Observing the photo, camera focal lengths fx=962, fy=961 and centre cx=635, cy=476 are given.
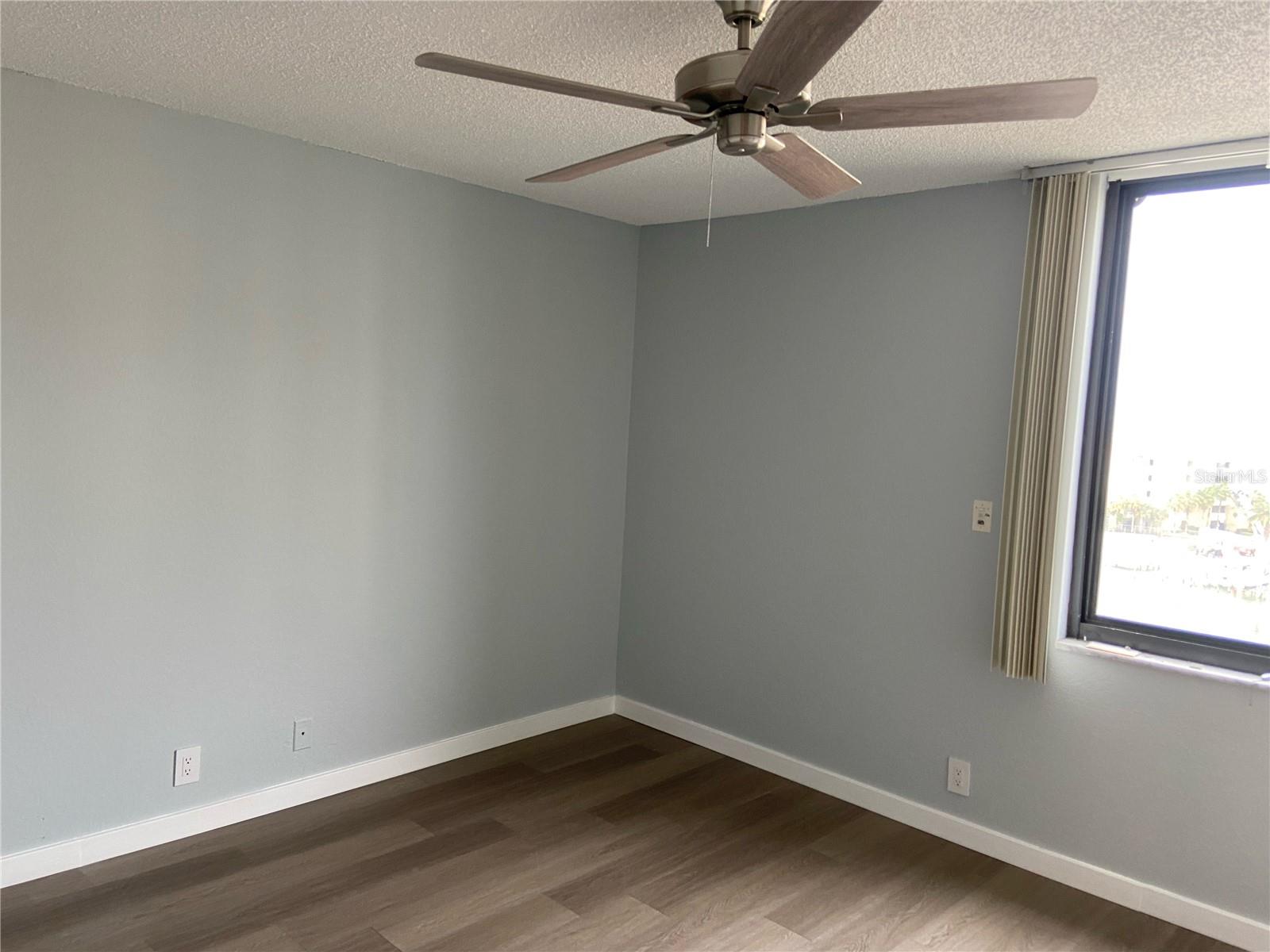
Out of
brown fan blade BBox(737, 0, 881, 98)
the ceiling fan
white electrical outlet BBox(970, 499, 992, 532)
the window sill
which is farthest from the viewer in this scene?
white electrical outlet BBox(970, 499, 992, 532)

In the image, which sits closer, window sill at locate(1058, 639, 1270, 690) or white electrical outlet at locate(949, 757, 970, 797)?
window sill at locate(1058, 639, 1270, 690)

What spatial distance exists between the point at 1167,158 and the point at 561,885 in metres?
2.88

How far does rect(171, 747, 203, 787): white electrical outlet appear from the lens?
10.3ft

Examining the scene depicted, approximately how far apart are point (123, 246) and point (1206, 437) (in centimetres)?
332

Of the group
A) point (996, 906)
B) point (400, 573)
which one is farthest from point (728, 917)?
point (400, 573)

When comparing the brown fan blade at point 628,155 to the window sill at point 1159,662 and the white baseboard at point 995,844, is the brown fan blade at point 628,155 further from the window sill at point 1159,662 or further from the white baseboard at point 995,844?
the white baseboard at point 995,844

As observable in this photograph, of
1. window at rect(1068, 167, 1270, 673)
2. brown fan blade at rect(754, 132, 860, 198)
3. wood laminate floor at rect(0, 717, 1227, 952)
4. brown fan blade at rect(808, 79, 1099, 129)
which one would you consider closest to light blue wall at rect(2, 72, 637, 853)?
wood laminate floor at rect(0, 717, 1227, 952)

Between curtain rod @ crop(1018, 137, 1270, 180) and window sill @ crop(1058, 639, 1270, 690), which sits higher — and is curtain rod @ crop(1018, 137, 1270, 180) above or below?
above

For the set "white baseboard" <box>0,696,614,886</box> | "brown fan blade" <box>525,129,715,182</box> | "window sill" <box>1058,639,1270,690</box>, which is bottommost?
"white baseboard" <box>0,696,614,886</box>

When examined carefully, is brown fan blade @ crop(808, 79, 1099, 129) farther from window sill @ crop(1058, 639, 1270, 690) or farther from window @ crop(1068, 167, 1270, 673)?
window sill @ crop(1058, 639, 1270, 690)

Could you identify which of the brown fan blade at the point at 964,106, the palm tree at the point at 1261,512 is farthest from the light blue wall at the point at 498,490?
the brown fan blade at the point at 964,106

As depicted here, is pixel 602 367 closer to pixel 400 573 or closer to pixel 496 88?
pixel 400 573

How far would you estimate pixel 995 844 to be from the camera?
10.9 feet

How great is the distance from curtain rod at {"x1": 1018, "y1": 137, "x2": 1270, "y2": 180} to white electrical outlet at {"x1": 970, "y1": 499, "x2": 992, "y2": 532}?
3.58 ft
